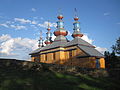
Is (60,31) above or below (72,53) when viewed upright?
above

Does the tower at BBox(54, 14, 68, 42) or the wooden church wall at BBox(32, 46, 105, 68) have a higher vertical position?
the tower at BBox(54, 14, 68, 42)

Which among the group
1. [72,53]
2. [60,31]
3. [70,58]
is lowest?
[70,58]

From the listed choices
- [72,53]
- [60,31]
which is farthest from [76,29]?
[72,53]

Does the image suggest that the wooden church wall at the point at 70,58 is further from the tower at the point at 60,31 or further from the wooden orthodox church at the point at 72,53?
the tower at the point at 60,31

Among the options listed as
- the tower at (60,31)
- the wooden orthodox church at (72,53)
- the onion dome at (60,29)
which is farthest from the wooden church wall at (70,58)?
the onion dome at (60,29)

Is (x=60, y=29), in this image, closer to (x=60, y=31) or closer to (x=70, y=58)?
(x=60, y=31)

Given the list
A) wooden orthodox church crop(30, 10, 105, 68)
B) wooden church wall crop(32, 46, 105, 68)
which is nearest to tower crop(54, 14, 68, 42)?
wooden orthodox church crop(30, 10, 105, 68)

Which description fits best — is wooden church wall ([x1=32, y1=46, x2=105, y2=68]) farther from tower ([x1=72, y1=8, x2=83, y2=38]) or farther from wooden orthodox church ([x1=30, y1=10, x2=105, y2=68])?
tower ([x1=72, y1=8, x2=83, y2=38])

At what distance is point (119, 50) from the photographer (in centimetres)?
2888

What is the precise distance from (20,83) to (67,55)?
1942 cm

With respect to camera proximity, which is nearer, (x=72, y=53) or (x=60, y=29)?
(x=72, y=53)

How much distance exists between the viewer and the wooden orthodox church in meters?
25.3

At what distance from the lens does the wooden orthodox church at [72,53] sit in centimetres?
2528

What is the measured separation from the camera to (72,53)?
90.0 ft
